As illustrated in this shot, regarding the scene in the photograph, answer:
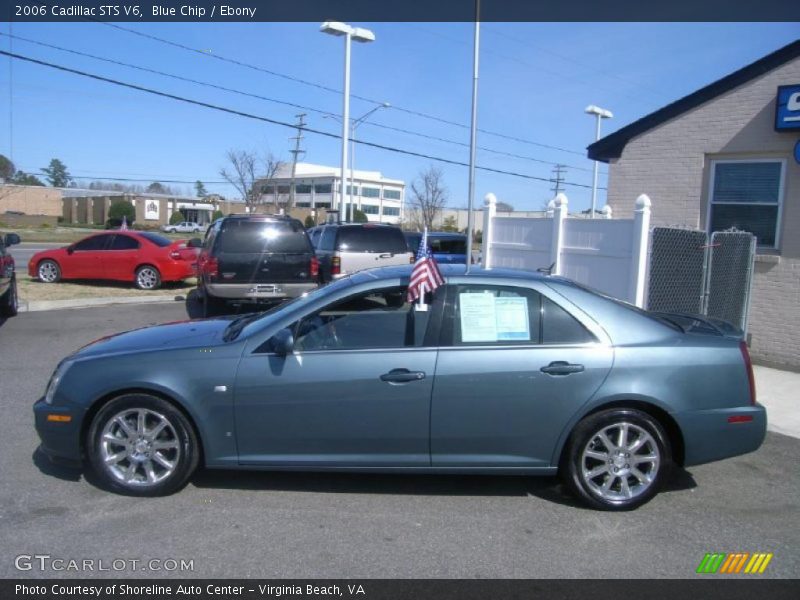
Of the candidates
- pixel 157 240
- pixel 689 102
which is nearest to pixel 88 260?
pixel 157 240

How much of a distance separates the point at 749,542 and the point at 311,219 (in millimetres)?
68052

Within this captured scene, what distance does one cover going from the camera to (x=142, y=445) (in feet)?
14.2

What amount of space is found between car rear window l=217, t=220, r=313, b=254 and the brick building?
551 centimetres

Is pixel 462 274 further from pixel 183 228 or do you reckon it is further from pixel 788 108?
pixel 183 228

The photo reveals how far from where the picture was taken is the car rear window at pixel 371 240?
1295 cm

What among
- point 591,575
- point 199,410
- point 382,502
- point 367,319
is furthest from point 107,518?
point 591,575

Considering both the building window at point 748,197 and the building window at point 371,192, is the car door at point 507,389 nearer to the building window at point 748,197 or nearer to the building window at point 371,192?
the building window at point 748,197

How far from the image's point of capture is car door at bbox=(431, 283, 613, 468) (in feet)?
13.9

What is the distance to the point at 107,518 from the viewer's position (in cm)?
403

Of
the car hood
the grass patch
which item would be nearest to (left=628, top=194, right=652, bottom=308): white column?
the car hood

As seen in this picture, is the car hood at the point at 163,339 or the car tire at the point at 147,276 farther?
the car tire at the point at 147,276

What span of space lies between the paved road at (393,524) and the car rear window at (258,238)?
6055mm

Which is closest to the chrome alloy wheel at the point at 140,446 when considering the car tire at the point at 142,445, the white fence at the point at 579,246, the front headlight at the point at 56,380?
the car tire at the point at 142,445
